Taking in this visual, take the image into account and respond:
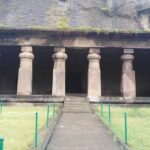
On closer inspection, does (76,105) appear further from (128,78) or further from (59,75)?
(128,78)

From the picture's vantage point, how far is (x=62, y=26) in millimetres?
21250

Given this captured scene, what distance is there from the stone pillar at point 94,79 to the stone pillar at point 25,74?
Result: 374 cm

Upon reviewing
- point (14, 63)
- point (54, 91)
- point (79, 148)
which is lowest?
point (79, 148)

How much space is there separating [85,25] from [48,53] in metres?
4.55

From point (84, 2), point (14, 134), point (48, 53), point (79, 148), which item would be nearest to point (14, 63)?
point (48, 53)

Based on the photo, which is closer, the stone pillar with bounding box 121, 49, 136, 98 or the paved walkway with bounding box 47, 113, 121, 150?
the paved walkway with bounding box 47, 113, 121, 150

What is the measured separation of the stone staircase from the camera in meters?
17.5

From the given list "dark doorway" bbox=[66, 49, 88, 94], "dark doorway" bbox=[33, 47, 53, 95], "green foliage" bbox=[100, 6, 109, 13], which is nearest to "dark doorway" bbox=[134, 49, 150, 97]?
"dark doorway" bbox=[66, 49, 88, 94]

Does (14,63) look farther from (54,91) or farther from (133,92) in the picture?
(133,92)

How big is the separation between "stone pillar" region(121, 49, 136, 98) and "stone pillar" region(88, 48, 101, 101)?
1.61 metres

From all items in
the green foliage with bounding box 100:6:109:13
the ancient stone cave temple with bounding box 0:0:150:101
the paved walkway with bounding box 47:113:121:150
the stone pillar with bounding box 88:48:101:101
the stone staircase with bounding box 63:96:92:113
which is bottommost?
the paved walkway with bounding box 47:113:121:150

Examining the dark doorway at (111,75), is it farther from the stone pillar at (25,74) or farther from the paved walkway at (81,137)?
the paved walkway at (81,137)

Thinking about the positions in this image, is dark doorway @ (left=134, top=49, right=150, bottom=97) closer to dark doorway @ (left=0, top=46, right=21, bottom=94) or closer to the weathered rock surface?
the weathered rock surface

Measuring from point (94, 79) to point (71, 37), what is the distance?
9.92ft
